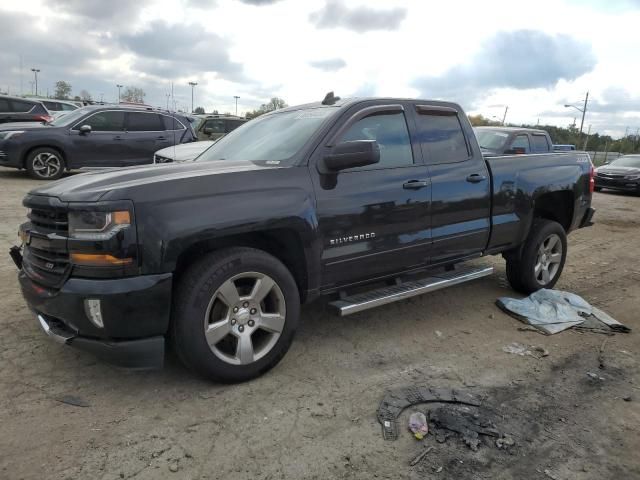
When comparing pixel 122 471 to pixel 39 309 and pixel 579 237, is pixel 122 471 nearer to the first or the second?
pixel 39 309

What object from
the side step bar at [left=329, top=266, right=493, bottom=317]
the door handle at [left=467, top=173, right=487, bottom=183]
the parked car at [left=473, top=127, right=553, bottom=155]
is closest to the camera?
the side step bar at [left=329, top=266, right=493, bottom=317]

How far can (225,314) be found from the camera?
3305 millimetres

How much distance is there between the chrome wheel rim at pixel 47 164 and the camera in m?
11.6

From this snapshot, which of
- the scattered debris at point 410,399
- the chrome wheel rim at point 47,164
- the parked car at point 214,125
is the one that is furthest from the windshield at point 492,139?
the scattered debris at point 410,399

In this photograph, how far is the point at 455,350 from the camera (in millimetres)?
4133

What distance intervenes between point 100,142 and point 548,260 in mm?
10006

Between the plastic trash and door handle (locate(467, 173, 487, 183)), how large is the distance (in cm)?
233

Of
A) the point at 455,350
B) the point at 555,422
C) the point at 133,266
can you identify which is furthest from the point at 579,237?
the point at 133,266

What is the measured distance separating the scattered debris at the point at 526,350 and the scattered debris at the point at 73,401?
3090mm

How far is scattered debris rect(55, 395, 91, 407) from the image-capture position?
314 cm

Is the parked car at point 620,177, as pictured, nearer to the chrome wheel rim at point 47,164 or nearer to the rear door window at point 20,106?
the chrome wheel rim at point 47,164

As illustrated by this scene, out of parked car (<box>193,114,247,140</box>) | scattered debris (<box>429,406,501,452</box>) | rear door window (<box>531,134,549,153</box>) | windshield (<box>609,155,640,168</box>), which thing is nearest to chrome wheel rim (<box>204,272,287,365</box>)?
scattered debris (<box>429,406,501,452</box>)

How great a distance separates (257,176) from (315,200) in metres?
0.45

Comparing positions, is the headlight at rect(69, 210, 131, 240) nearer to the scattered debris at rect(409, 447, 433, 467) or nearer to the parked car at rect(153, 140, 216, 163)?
the scattered debris at rect(409, 447, 433, 467)
